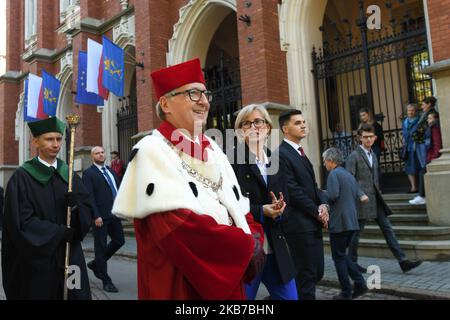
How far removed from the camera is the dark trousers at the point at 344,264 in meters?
4.50

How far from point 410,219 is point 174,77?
5919 millimetres

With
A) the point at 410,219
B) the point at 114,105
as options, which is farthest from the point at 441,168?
the point at 114,105

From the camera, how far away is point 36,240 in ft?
10.3

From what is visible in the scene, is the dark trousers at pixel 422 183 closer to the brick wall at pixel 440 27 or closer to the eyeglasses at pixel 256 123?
the brick wall at pixel 440 27

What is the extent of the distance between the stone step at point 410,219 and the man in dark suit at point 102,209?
4.53 m

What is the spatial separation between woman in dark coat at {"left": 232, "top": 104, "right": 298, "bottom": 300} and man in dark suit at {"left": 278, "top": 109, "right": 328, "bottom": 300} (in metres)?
0.23

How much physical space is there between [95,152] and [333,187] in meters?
3.67

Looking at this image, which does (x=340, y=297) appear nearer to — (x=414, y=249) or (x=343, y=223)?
(x=343, y=223)

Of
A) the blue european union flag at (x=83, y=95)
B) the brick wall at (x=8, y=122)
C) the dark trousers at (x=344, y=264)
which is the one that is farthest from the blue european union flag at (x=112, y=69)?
the brick wall at (x=8, y=122)

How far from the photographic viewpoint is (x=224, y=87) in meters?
11.3

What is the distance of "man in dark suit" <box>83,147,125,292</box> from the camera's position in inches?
229

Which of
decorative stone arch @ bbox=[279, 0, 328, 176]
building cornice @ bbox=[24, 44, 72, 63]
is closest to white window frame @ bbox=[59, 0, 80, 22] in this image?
building cornice @ bbox=[24, 44, 72, 63]
